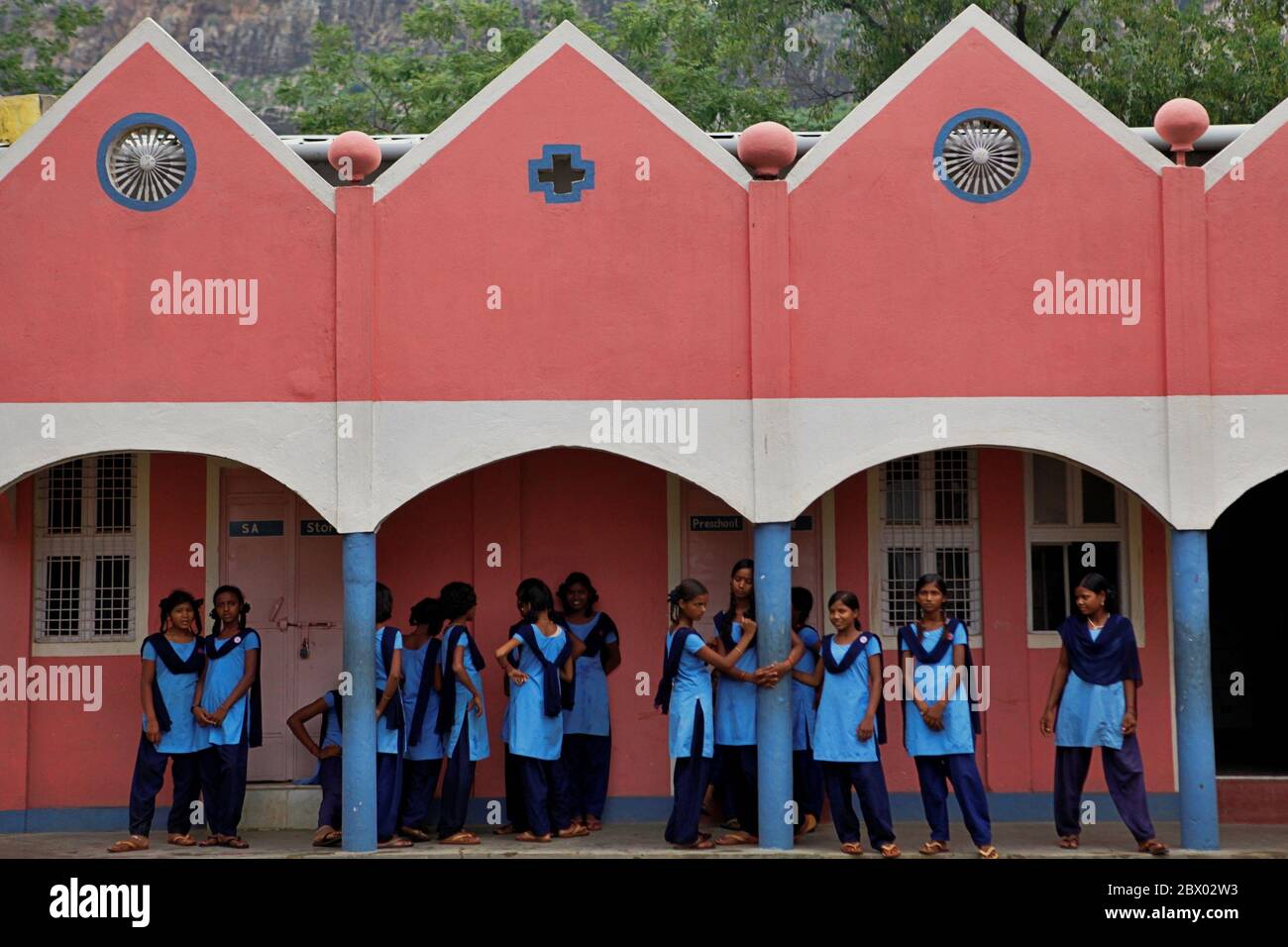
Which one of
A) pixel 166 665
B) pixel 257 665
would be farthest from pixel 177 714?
pixel 257 665

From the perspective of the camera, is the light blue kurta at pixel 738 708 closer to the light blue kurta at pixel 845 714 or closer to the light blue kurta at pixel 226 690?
the light blue kurta at pixel 845 714

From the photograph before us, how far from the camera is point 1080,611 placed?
10.5 meters

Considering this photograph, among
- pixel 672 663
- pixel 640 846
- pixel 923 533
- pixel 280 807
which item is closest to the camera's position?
pixel 672 663

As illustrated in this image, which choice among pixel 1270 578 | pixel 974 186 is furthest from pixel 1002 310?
pixel 1270 578

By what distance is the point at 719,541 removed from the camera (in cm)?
1219

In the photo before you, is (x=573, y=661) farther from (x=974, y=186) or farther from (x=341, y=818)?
(x=974, y=186)

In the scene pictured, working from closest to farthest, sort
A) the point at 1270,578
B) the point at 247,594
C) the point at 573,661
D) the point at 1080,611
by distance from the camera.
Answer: the point at 1080,611 → the point at 573,661 → the point at 247,594 → the point at 1270,578

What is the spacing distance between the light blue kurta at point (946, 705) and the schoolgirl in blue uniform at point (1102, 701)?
65 centimetres

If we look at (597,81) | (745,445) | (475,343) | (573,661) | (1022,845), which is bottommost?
(1022,845)

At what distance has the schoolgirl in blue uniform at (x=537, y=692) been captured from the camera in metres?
10.9

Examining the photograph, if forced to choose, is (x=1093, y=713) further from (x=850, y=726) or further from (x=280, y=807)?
(x=280, y=807)

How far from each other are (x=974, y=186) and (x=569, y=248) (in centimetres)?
268

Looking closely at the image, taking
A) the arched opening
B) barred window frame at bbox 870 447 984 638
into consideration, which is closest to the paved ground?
barred window frame at bbox 870 447 984 638

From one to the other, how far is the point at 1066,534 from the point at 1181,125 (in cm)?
307
